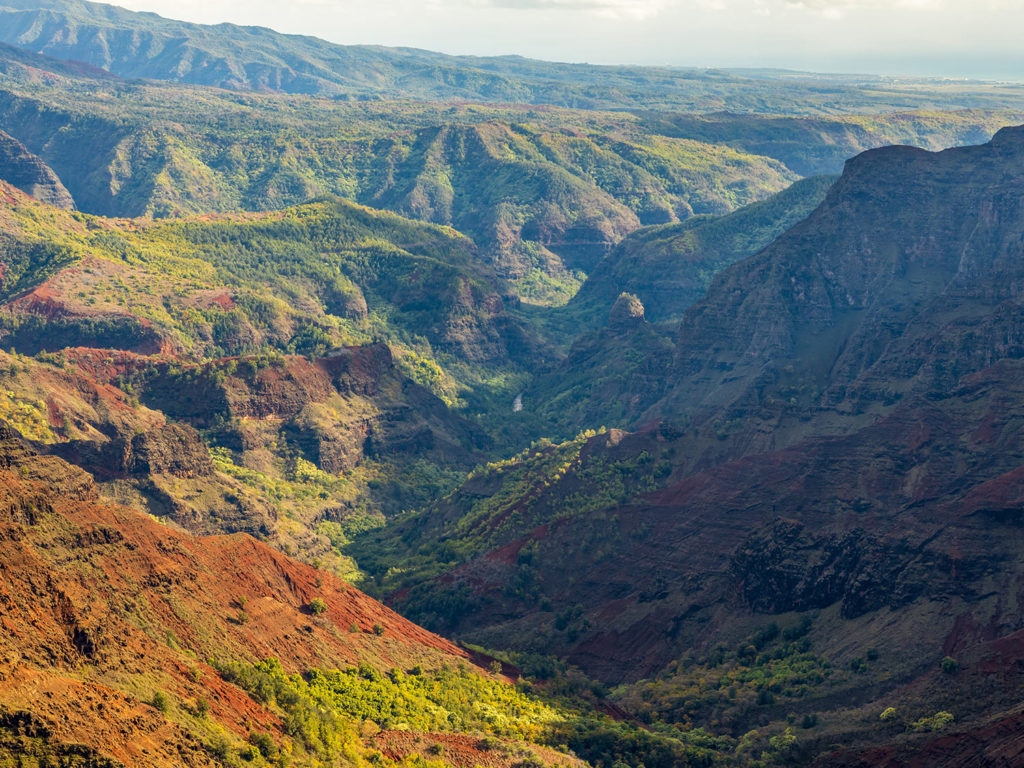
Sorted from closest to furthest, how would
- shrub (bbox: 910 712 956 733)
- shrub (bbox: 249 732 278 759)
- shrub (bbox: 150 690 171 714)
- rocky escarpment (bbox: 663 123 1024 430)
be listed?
shrub (bbox: 150 690 171 714), shrub (bbox: 249 732 278 759), shrub (bbox: 910 712 956 733), rocky escarpment (bbox: 663 123 1024 430)

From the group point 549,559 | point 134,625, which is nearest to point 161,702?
point 134,625

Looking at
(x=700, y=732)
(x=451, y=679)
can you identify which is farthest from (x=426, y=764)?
(x=700, y=732)

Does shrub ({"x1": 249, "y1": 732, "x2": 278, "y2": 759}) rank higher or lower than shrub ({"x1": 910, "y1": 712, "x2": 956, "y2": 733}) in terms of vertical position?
higher

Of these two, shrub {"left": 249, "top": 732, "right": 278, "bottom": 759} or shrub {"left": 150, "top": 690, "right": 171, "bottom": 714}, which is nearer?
shrub {"left": 150, "top": 690, "right": 171, "bottom": 714}

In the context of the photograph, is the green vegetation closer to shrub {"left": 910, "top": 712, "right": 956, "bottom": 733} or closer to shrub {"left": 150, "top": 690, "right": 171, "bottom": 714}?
shrub {"left": 150, "top": 690, "right": 171, "bottom": 714}

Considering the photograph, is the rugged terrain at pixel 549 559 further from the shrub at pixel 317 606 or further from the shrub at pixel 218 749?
the shrub at pixel 317 606

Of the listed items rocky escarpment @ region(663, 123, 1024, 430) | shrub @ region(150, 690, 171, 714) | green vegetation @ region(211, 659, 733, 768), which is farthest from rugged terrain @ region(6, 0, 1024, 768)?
shrub @ region(150, 690, 171, 714)

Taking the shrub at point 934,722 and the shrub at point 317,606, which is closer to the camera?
the shrub at point 934,722

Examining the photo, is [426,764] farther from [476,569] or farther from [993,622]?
[476,569]

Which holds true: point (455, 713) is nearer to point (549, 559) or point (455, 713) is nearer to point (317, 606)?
point (317, 606)

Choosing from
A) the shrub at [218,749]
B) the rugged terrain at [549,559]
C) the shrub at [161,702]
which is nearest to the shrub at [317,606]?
the rugged terrain at [549,559]

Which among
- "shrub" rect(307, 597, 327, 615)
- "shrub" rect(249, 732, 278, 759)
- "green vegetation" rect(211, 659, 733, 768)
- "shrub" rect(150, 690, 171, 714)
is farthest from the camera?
"shrub" rect(307, 597, 327, 615)

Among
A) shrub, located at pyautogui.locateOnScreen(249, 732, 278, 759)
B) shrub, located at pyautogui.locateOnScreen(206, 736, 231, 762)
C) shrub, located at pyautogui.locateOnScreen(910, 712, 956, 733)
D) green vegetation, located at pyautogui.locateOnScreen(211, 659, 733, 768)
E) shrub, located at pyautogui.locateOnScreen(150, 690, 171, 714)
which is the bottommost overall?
green vegetation, located at pyautogui.locateOnScreen(211, 659, 733, 768)

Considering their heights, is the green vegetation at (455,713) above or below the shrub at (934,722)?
below
